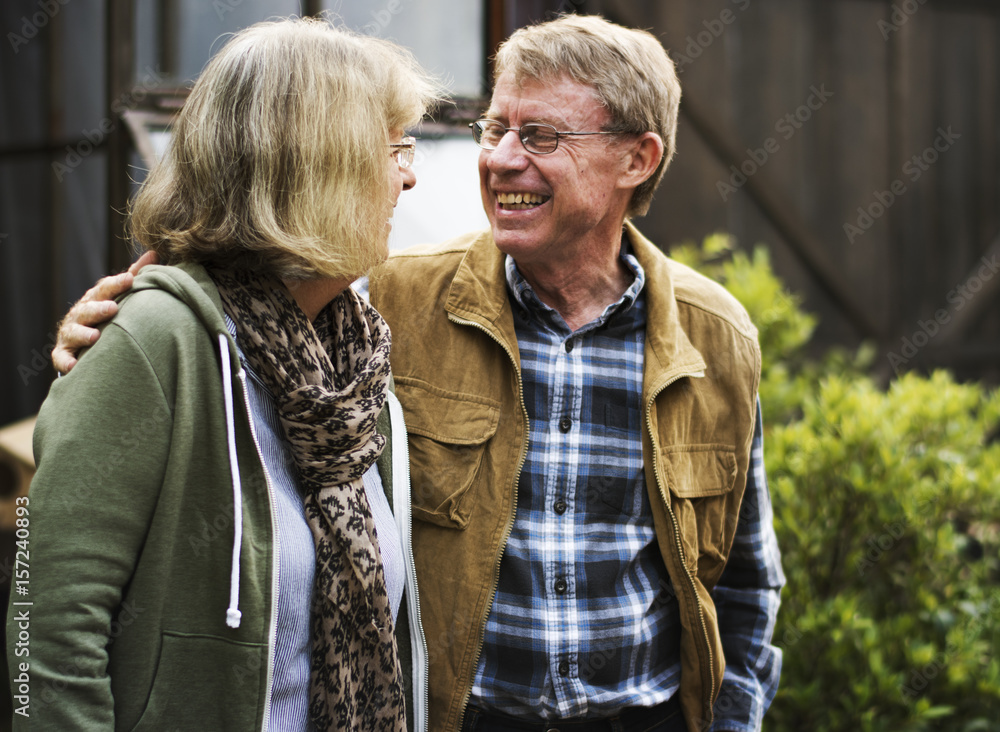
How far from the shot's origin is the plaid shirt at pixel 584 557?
1.79 meters

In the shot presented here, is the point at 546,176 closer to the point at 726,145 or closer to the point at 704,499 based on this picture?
the point at 704,499

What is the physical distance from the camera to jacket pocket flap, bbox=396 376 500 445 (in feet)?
6.10

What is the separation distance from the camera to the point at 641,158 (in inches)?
83.5

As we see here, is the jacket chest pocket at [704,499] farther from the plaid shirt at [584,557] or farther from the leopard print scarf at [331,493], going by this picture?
the leopard print scarf at [331,493]

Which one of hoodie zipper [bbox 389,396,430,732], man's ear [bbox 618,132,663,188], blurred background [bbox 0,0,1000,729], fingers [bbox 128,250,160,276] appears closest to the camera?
fingers [bbox 128,250,160,276]

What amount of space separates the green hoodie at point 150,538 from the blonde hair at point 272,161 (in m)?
0.11

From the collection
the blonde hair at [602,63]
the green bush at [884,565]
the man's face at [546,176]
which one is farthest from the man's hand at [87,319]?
the green bush at [884,565]

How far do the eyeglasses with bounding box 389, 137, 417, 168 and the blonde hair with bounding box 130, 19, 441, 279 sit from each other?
0.09 metres

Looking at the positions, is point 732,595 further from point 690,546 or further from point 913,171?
point 913,171

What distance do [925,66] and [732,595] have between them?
5.01 m

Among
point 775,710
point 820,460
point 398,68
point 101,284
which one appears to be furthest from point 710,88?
point 101,284

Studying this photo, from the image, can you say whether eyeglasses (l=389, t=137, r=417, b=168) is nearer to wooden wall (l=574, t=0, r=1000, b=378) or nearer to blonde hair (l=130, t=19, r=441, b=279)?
blonde hair (l=130, t=19, r=441, b=279)

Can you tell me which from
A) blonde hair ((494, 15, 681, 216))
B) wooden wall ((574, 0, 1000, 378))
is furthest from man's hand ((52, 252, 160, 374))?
wooden wall ((574, 0, 1000, 378))

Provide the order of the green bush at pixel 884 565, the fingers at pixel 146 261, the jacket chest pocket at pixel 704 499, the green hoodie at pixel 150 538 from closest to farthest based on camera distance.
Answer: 1. the green hoodie at pixel 150 538
2. the fingers at pixel 146 261
3. the jacket chest pocket at pixel 704 499
4. the green bush at pixel 884 565
